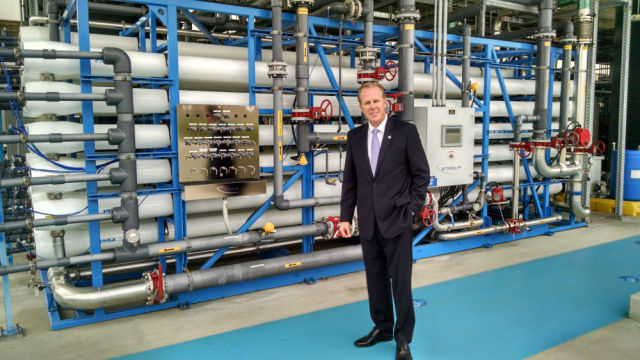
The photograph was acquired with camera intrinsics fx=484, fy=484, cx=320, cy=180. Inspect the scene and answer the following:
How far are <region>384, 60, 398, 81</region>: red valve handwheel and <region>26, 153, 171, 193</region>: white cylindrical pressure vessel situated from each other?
2.97 metres

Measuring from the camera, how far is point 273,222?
5852 millimetres

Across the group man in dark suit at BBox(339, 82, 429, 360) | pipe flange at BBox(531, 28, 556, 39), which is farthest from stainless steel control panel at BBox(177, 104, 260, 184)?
pipe flange at BBox(531, 28, 556, 39)

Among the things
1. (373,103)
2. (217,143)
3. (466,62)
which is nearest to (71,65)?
(217,143)

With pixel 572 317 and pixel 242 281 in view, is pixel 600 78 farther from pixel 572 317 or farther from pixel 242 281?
pixel 242 281

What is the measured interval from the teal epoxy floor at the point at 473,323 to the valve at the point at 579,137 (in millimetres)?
2418

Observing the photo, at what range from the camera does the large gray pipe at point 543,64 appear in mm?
7461

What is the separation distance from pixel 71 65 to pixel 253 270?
106 inches

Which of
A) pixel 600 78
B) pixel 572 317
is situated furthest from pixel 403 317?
pixel 600 78

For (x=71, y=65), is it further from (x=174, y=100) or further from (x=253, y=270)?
(x=253, y=270)

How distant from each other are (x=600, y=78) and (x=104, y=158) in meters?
15.2

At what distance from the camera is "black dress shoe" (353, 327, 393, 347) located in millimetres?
3996

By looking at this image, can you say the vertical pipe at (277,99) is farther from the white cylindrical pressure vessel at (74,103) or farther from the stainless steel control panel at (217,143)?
the white cylindrical pressure vessel at (74,103)

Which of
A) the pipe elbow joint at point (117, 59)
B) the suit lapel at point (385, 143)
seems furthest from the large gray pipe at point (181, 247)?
the suit lapel at point (385, 143)

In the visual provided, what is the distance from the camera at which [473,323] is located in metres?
4.49
